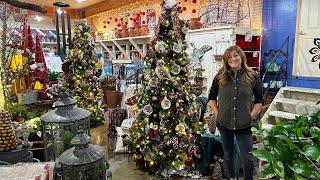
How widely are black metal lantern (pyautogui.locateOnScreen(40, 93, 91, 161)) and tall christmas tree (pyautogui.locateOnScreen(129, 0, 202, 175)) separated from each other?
1.26 metres

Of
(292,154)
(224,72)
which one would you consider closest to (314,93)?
(224,72)

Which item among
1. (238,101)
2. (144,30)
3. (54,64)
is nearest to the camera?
(238,101)

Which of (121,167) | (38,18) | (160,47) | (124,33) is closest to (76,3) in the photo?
(38,18)

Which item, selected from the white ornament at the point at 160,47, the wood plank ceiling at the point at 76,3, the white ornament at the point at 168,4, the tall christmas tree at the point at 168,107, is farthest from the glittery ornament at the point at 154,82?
the wood plank ceiling at the point at 76,3

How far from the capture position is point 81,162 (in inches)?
75.2

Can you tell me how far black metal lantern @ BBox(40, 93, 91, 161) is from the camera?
8.16 feet

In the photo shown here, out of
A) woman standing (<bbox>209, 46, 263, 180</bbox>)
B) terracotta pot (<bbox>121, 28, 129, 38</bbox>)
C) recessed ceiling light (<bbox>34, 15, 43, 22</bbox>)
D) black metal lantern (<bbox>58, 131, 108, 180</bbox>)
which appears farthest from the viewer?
recessed ceiling light (<bbox>34, 15, 43, 22</bbox>)

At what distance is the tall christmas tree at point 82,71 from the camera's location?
234 inches

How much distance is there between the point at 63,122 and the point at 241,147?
175cm

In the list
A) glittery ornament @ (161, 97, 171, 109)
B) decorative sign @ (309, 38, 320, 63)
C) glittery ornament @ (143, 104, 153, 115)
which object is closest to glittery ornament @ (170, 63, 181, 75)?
glittery ornament @ (161, 97, 171, 109)

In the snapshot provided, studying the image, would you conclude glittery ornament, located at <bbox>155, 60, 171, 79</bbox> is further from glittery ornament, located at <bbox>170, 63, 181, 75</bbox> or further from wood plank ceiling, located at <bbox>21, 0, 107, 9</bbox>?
wood plank ceiling, located at <bbox>21, 0, 107, 9</bbox>

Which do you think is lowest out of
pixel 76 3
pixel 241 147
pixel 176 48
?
pixel 241 147

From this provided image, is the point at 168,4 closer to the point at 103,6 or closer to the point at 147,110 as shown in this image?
the point at 147,110

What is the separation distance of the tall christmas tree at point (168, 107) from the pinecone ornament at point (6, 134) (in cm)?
170
